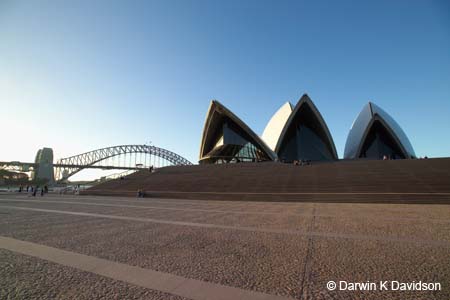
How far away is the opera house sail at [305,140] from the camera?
42.2 metres

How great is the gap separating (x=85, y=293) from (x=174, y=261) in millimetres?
1376

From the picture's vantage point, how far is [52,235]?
5797mm

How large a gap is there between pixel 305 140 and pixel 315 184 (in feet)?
96.8

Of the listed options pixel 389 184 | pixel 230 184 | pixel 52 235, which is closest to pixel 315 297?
pixel 52 235

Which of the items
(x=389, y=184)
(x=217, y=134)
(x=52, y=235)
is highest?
(x=217, y=134)

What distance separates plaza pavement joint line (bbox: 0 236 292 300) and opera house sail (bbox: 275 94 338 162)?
1570 inches

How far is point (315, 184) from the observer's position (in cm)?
1711

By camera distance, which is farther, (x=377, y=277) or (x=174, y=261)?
(x=174, y=261)

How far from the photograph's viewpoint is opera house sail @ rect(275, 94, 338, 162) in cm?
4219

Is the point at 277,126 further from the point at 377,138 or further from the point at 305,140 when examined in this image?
the point at 377,138

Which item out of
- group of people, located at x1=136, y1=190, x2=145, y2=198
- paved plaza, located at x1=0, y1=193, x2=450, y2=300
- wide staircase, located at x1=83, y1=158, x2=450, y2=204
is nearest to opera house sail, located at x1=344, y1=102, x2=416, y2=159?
wide staircase, located at x1=83, y1=158, x2=450, y2=204

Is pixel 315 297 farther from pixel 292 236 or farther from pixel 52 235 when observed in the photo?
pixel 52 235

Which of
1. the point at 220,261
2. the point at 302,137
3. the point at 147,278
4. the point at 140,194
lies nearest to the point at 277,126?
the point at 302,137

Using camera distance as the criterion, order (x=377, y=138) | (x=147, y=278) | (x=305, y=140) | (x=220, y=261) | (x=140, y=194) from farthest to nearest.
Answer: (x=305, y=140) → (x=377, y=138) → (x=140, y=194) → (x=220, y=261) → (x=147, y=278)
